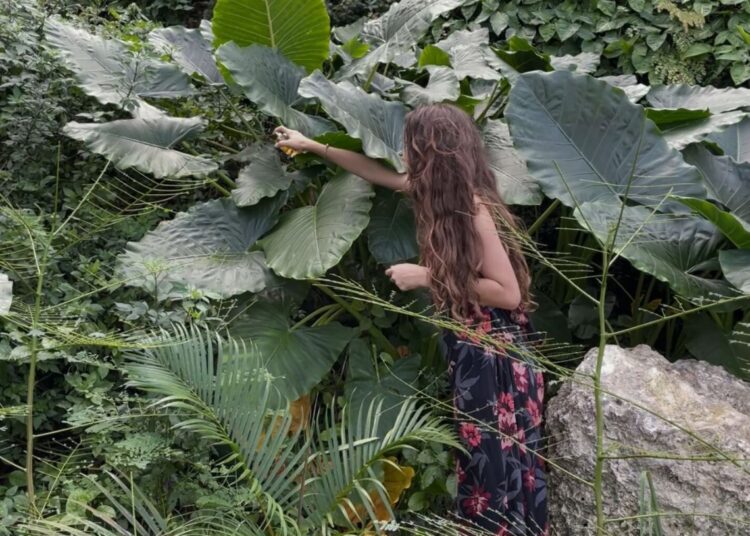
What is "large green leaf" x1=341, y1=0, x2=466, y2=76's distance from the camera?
292 centimetres

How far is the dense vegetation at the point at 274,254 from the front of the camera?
1.93 meters

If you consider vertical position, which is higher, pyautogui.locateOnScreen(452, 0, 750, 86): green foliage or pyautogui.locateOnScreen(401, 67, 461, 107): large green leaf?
pyautogui.locateOnScreen(401, 67, 461, 107): large green leaf

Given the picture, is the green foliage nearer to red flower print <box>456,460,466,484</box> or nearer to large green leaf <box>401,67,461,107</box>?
large green leaf <box>401,67,461,107</box>

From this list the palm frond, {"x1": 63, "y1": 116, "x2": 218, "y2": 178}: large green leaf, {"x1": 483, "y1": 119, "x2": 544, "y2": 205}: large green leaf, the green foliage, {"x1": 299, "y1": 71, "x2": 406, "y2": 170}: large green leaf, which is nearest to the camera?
the palm frond

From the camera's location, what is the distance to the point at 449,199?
211cm

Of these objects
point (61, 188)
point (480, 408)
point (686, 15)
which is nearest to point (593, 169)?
point (480, 408)

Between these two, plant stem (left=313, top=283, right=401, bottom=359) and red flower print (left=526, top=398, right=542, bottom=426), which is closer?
red flower print (left=526, top=398, right=542, bottom=426)

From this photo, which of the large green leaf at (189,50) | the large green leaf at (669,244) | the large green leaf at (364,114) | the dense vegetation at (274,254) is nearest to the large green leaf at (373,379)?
the dense vegetation at (274,254)

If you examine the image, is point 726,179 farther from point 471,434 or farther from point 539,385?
point 471,434

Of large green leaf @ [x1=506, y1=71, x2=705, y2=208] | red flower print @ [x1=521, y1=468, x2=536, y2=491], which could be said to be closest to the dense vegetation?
large green leaf @ [x1=506, y1=71, x2=705, y2=208]

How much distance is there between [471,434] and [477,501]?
18cm

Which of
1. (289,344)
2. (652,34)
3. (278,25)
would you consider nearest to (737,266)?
(289,344)

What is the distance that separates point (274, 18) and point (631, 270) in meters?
1.79

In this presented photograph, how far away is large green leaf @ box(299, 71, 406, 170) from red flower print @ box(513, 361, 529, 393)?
0.66 m
